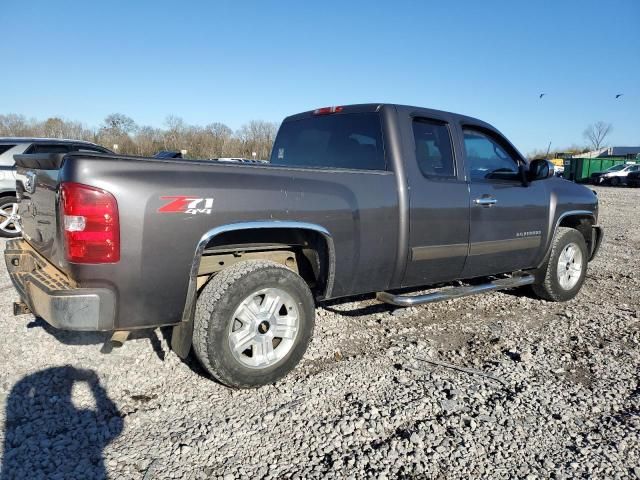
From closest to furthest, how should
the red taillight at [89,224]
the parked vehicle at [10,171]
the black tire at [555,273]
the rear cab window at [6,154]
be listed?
the red taillight at [89,224]
the black tire at [555,273]
the parked vehicle at [10,171]
the rear cab window at [6,154]

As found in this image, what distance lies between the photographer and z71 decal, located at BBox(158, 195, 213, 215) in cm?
263

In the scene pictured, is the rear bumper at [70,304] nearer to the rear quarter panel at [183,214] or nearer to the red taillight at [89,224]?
the rear quarter panel at [183,214]

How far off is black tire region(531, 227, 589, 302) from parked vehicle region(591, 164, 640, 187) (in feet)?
114

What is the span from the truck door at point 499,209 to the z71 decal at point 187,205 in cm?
239

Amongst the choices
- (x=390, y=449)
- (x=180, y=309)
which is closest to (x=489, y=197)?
(x=390, y=449)

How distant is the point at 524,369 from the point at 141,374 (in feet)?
9.09

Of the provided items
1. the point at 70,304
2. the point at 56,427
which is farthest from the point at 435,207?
the point at 56,427

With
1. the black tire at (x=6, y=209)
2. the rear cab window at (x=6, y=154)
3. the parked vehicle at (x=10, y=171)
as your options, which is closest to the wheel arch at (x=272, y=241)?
the parked vehicle at (x=10, y=171)

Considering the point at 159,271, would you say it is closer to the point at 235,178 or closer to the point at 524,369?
the point at 235,178

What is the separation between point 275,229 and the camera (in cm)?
323

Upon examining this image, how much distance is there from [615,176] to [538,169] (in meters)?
36.2

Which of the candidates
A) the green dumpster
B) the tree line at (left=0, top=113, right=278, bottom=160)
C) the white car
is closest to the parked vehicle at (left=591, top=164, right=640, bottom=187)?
the white car

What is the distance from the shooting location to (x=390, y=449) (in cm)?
248

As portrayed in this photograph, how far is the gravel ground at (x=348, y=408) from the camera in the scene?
237cm
